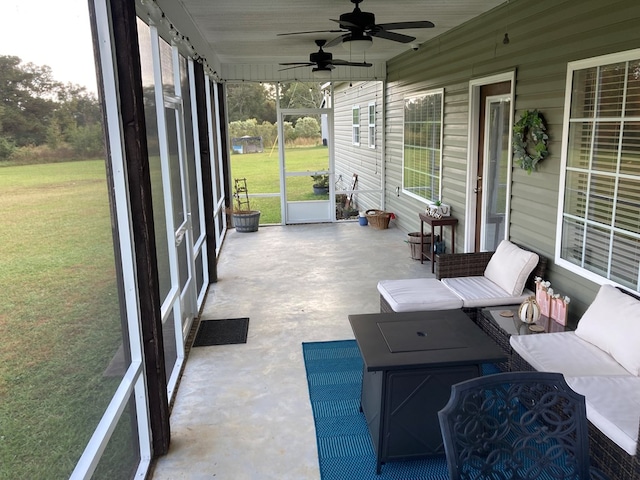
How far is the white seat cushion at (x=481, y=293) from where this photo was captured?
13.6 feet

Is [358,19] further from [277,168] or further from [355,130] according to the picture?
[355,130]

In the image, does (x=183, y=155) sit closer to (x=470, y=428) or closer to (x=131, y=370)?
(x=131, y=370)

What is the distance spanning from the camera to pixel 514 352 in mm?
3234

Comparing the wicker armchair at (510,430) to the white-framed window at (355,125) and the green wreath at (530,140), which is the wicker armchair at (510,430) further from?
the white-framed window at (355,125)

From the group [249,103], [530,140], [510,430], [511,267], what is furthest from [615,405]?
[249,103]

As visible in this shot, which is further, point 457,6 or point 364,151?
point 364,151

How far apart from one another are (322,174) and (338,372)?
6085 mm

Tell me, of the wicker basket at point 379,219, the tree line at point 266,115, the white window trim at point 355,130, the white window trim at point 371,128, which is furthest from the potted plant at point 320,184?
the white window trim at point 355,130

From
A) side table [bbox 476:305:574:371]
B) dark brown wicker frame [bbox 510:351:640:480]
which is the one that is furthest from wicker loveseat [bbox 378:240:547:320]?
dark brown wicker frame [bbox 510:351:640:480]

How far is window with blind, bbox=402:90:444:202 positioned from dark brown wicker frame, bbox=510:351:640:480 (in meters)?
4.79

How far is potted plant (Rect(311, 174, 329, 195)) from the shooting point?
31.2 ft

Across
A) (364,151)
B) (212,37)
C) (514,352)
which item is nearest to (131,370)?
(514,352)

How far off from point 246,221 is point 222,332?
4442 mm

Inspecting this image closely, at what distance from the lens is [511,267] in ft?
14.3
